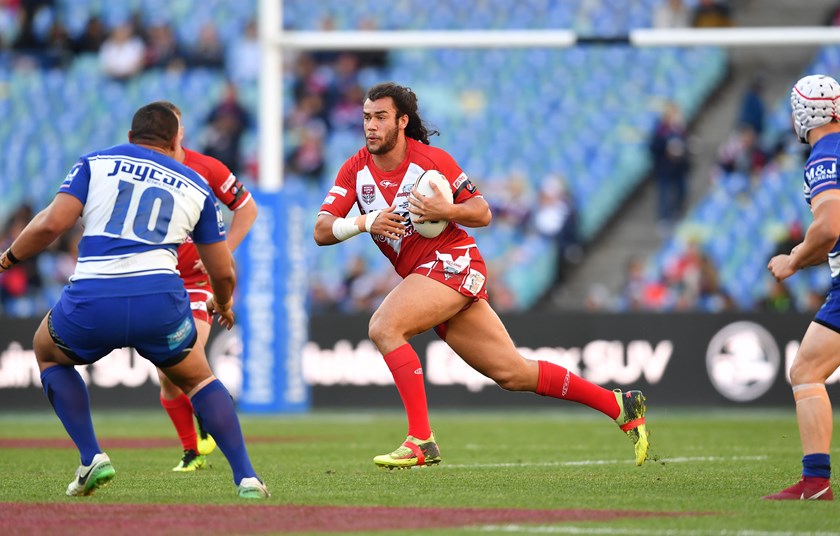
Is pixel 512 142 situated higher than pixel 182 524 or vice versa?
pixel 512 142

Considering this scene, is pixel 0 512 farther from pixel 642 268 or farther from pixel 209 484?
pixel 642 268

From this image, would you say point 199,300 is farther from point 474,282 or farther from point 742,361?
point 742,361

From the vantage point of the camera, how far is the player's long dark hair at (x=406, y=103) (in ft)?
28.4

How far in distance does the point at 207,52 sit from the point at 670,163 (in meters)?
8.27

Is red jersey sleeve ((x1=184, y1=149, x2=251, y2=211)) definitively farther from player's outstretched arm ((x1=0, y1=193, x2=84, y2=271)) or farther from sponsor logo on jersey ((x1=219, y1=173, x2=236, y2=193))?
player's outstretched arm ((x1=0, y1=193, x2=84, y2=271))

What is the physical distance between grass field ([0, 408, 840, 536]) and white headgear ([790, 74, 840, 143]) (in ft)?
6.37

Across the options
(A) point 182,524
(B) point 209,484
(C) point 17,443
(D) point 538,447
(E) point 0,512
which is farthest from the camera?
(C) point 17,443

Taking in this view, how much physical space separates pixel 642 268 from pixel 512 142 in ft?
10.6

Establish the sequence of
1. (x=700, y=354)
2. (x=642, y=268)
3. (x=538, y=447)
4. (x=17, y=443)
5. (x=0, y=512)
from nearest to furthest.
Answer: (x=0, y=512) → (x=538, y=447) → (x=17, y=443) → (x=700, y=354) → (x=642, y=268)

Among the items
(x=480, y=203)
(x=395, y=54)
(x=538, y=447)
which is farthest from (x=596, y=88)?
(x=480, y=203)

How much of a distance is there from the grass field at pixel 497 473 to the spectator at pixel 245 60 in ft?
31.6

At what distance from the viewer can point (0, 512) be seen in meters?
6.73

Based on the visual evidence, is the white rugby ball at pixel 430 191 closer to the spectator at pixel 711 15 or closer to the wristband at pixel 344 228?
the wristband at pixel 344 228

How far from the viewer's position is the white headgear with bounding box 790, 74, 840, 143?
24.0 feet
